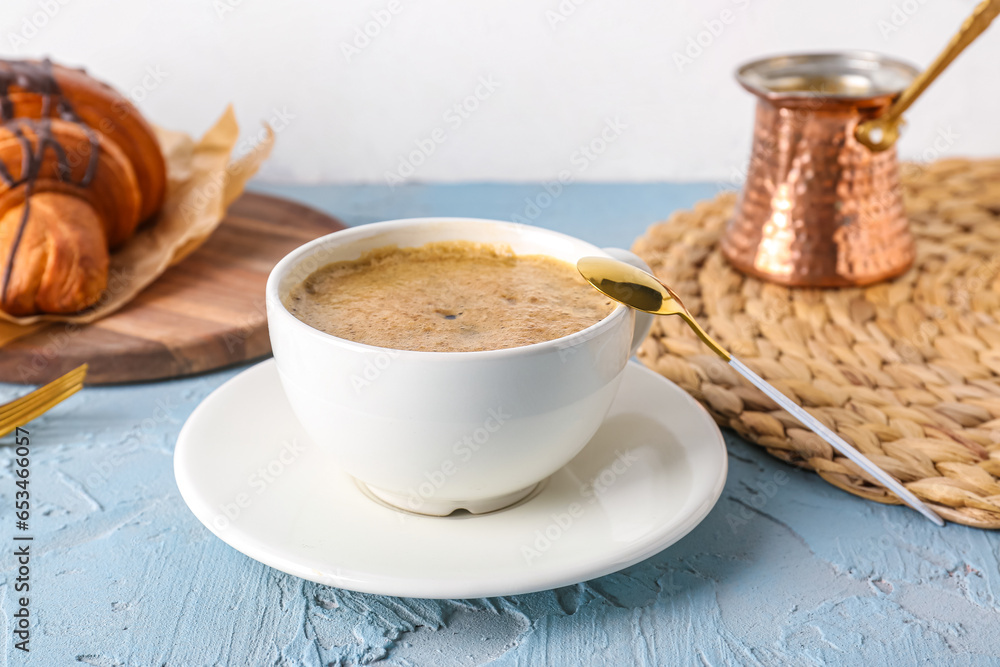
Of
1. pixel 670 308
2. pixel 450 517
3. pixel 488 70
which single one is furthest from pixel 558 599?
pixel 488 70

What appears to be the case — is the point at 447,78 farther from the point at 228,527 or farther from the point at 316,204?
the point at 228,527

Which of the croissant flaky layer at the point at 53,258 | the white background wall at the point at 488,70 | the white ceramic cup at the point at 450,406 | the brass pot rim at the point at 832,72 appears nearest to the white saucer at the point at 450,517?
the white ceramic cup at the point at 450,406

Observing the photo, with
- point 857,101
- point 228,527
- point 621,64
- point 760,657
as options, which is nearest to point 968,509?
point 760,657

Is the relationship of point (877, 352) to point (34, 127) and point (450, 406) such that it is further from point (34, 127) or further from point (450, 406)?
point (34, 127)

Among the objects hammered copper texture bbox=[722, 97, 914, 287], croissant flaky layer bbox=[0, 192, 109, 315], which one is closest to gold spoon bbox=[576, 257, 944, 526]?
hammered copper texture bbox=[722, 97, 914, 287]

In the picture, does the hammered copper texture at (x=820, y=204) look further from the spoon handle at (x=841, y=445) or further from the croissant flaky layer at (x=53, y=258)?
the croissant flaky layer at (x=53, y=258)
